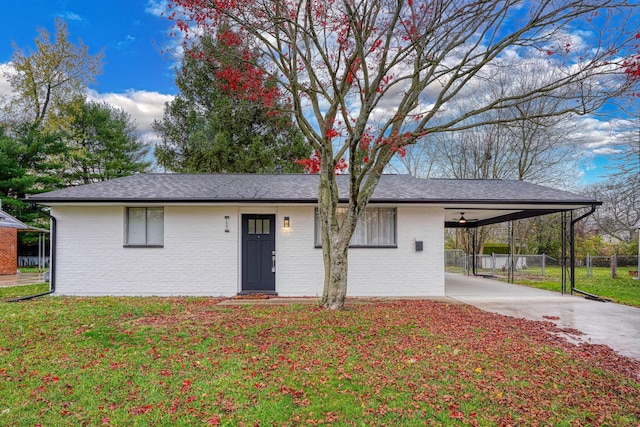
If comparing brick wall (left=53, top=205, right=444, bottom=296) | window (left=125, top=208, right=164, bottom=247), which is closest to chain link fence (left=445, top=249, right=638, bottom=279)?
brick wall (left=53, top=205, right=444, bottom=296)

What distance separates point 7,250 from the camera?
51.4ft

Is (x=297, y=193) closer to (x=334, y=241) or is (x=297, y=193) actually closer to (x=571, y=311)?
(x=334, y=241)

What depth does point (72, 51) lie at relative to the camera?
72.4ft

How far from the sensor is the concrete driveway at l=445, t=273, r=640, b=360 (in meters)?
5.58

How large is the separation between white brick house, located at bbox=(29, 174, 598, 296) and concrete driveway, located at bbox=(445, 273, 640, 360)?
1.47 meters

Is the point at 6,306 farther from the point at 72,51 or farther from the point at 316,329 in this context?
the point at 72,51

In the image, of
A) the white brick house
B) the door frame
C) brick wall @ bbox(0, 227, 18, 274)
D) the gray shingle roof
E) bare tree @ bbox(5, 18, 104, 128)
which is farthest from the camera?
bare tree @ bbox(5, 18, 104, 128)

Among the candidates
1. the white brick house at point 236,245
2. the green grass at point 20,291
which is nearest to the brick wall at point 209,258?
the white brick house at point 236,245

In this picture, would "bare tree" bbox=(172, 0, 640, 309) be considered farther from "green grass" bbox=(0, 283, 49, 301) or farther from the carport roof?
"green grass" bbox=(0, 283, 49, 301)

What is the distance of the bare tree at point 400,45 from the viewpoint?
647cm

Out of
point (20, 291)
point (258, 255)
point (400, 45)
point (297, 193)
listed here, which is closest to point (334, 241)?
point (297, 193)

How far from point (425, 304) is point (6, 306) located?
8521 mm

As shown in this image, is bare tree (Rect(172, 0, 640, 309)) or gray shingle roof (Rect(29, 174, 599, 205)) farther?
gray shingle roof (Rect(29, 174, 599, 205))

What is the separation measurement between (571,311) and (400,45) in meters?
6.23
